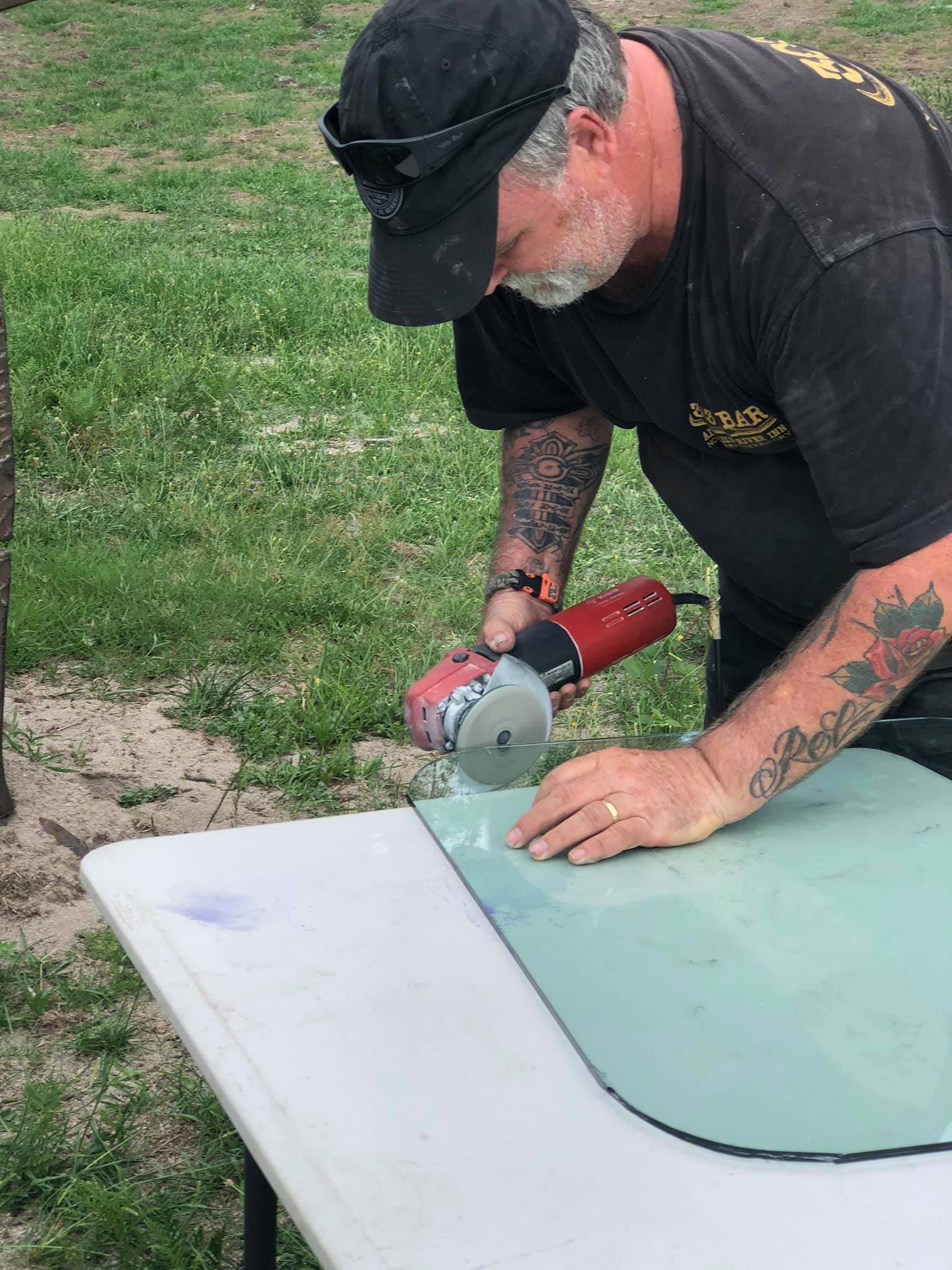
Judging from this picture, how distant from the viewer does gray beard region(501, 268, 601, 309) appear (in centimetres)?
155

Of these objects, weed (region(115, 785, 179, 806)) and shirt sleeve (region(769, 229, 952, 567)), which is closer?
shirt sleeve (region(769, 229, 952, 567))

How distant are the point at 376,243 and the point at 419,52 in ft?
0.80

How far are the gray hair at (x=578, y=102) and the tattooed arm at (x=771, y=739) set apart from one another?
1.97ft

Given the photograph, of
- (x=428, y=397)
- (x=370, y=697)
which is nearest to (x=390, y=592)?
(x=370, y=697)

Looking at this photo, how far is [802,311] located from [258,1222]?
112 centimetres

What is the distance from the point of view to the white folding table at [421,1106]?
859mm

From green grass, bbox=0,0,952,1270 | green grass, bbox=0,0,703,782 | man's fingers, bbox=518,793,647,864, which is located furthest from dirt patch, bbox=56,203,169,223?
man's fingers, bbox=518,793,647,864

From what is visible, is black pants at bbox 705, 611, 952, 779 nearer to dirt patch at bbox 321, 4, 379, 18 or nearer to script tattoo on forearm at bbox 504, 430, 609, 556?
script tattoo on forearm at bbox 504, 430, 609, 556

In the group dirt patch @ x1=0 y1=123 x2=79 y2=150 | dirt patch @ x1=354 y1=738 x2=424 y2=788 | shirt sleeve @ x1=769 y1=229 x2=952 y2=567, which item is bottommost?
dirt patch @ x1=0 y1=123 x2=79 y2=150

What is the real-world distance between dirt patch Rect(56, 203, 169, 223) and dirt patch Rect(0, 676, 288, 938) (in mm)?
6382

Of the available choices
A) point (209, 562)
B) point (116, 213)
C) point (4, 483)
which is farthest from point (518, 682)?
point (116, 213)

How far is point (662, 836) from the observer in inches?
53.1

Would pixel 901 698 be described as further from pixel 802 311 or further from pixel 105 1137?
pixel 105 1137

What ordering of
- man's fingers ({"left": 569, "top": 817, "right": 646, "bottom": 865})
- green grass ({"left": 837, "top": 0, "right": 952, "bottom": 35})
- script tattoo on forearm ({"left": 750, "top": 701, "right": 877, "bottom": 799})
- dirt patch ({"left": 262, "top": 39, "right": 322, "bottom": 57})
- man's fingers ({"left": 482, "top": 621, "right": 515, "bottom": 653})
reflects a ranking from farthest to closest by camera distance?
dirt patch ({"left": 262, "top": 39, "right": 322, "bottom": 57}) → green grass ({"left": 837, "top": 0, "right": 952, "bottom": 35}) → man's fingers ({"left": 482, "top": 621, "right": 515, "bottom": 653}) → script tattoo on forearm ({"left": 750, "top": 701, "right": 877, "bottom": 799}) → man's fingers ({"left": 569, "top": 817, "right": 646, "bottom": 865})
